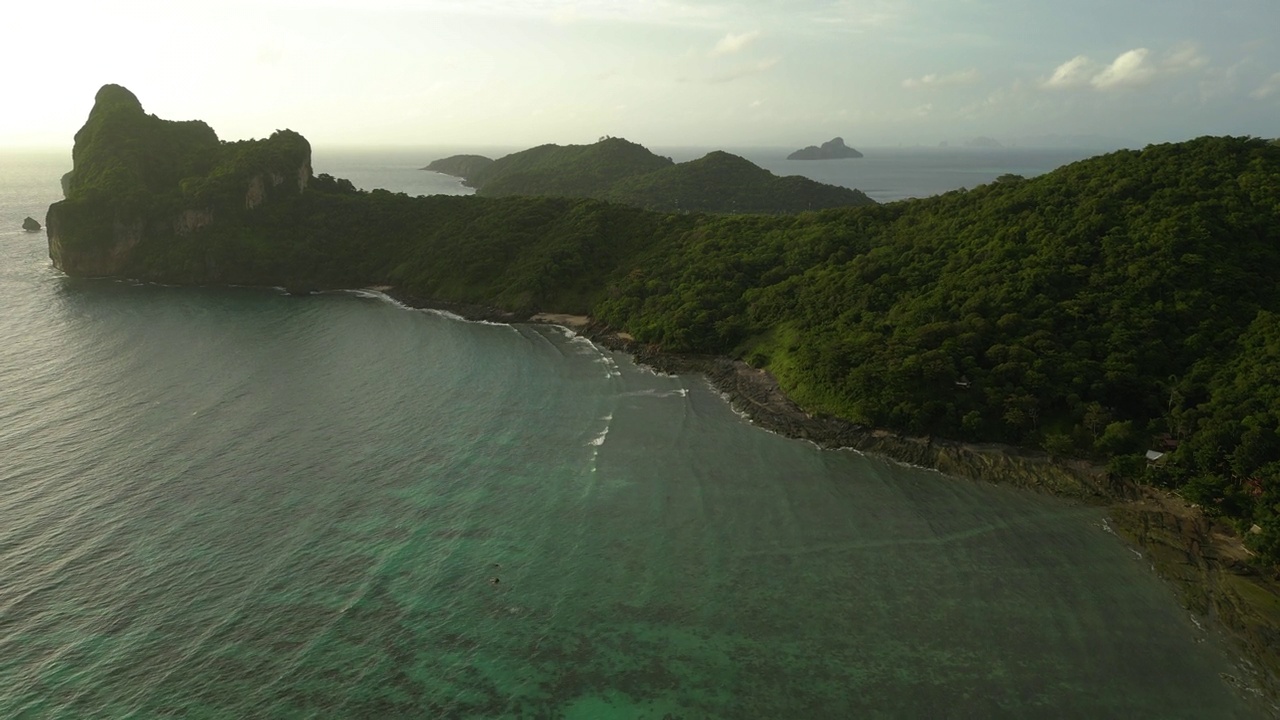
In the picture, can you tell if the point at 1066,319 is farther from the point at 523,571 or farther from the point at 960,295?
the point at 523,571

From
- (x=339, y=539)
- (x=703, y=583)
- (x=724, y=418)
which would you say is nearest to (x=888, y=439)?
(x=724, y=418)

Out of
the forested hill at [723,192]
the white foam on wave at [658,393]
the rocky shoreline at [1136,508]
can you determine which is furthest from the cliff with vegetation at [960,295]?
the forested hill at [723,192]

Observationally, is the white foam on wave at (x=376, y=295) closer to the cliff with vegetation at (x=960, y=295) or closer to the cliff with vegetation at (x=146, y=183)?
the cliff with vegetation at (x=960, y=295)

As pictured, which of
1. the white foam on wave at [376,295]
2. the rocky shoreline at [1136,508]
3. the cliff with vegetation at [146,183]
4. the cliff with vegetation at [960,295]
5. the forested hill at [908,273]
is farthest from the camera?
the cliff with vegetation at [146,183]

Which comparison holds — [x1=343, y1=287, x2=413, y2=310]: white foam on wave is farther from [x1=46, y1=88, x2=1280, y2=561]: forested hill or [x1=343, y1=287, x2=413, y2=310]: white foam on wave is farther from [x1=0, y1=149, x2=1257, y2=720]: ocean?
[x1=0, y1=149, x2=1257, y2=720]: ocean

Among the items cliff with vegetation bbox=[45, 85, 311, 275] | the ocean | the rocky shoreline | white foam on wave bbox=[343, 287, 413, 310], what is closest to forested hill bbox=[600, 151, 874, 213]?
white foam on wave bbox=[343, 287, 413, 310]

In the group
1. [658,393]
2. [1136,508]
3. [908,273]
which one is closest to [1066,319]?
[908,273]
